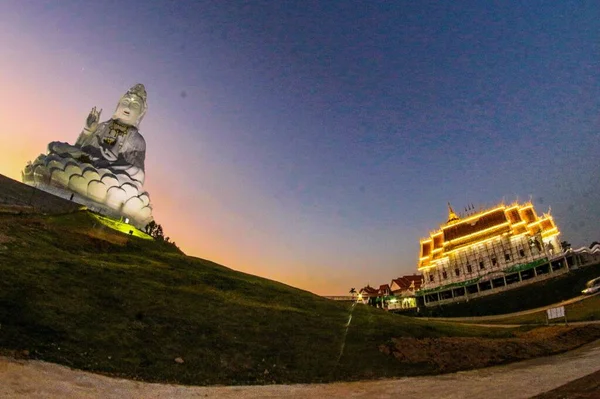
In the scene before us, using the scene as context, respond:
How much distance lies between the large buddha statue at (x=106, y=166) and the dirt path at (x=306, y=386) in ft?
142

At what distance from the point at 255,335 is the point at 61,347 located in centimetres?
848

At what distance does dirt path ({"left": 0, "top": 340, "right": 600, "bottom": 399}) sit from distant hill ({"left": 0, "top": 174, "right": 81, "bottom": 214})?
30182 millimetres

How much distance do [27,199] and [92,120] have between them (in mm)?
29602

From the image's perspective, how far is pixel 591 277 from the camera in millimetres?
56469

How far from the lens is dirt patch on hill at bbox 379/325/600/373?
54.4 ft

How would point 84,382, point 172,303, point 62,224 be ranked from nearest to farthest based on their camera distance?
point 84,382, point 172,303, point 62,224

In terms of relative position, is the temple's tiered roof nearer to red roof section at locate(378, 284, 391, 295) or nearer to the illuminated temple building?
the illuminated temple building

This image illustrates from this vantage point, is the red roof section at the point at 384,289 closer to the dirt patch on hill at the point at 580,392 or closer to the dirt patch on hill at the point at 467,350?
the dirt patch on hill at the point at 467,350

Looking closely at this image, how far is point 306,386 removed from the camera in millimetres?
12750

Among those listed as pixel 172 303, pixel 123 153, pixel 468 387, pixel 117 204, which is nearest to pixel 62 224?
pixel 117 204

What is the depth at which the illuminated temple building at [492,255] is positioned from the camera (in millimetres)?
72250

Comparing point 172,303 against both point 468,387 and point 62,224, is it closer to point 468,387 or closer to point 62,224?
point 468,387

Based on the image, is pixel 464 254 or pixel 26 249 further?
pixel 464 254

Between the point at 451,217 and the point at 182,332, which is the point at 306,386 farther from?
the point at 451,217
